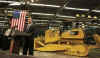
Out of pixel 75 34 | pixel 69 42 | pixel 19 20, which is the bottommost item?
pixel 69 42

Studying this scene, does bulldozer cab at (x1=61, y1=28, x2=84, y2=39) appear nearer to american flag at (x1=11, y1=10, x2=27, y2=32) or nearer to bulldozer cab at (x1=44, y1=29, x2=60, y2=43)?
bulldozer cab at (x1=44, y1=29, x2=60, y2=43)

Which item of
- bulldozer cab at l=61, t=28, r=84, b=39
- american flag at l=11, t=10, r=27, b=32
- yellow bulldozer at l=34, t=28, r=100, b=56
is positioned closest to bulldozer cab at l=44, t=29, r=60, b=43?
yellow bulldozer at l=34, t=28, r=100, b=56

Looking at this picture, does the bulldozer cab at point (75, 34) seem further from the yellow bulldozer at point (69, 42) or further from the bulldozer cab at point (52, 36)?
the bulldozer cab at point (52, 36)

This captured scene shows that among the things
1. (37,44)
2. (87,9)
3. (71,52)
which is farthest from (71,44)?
(87,9)

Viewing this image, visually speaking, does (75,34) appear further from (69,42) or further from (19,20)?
(19,20)

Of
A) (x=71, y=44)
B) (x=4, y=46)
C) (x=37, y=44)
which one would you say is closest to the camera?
(x=4, y=46)

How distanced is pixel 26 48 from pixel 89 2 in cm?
600

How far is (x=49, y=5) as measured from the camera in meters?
8.42

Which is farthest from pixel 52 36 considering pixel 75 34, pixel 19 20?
pixel 19 20

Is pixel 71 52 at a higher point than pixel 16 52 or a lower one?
lower

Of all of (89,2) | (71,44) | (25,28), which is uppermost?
(89,2)

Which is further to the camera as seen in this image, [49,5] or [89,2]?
[49,5]

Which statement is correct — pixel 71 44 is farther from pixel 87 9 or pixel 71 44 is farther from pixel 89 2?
pixel 87 9

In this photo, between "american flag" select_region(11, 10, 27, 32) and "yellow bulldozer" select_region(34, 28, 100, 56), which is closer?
"american flag" select_region(11, 10, 27, 32)
